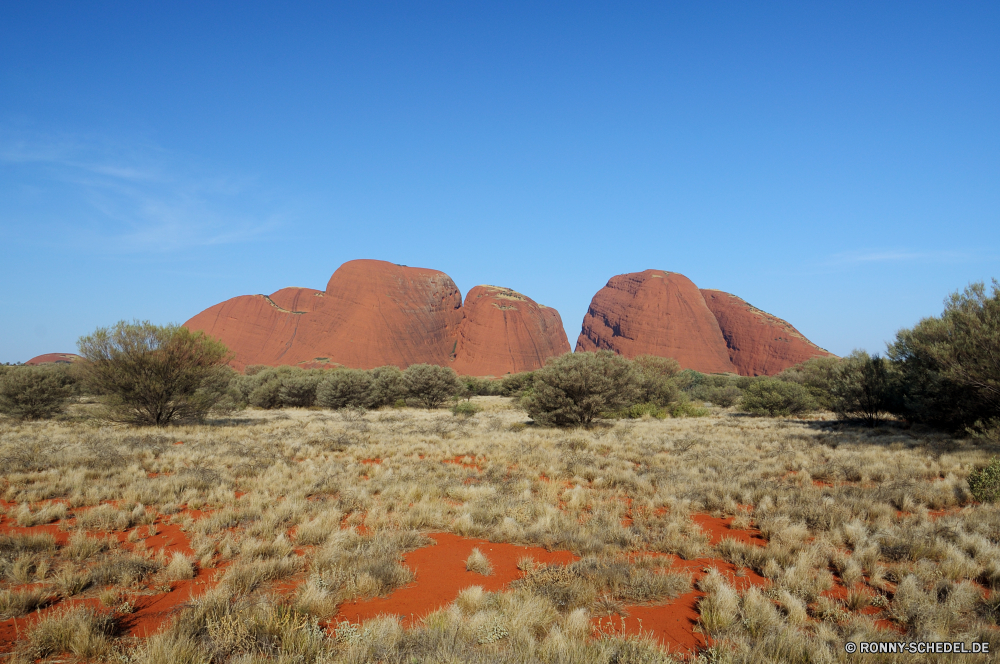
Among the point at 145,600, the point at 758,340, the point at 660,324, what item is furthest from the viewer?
the point at 660,324

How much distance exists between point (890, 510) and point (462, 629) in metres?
6.73

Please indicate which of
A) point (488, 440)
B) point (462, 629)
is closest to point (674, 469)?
point (488, 440)

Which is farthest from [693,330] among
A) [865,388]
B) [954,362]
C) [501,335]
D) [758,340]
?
[954,362]

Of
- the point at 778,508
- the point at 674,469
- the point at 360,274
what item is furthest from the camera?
the point at 360,274

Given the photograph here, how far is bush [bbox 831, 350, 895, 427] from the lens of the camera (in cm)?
1673

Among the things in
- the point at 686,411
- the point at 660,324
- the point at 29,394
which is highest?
the point at 660,324

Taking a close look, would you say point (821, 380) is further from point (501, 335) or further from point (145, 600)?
point (501, 335)

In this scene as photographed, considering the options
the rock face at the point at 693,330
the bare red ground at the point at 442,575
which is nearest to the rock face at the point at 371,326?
the rock face at the point at 693,330

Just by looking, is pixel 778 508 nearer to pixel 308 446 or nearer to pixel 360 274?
pixel 308 446

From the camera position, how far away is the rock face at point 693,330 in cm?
8731

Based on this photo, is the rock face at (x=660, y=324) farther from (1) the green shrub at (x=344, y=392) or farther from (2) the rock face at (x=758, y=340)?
(1) the green shrub at (x=344, y=392)

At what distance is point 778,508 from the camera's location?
7035 mm

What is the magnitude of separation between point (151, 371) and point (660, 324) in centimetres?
8887

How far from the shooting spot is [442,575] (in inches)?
194
